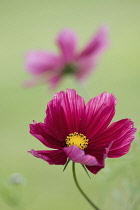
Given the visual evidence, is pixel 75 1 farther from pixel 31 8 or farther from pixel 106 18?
pixel 106 18

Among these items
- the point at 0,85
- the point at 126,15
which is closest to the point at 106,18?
the point at 126,15

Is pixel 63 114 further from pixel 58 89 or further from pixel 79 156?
pixel 58 89

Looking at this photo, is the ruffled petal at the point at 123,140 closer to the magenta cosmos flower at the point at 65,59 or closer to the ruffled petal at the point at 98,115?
the ruffled petal at the point at 98,115

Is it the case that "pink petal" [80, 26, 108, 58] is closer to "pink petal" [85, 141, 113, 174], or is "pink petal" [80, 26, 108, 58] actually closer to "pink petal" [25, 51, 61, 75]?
"pink petal" [25, 51, 61, 75]

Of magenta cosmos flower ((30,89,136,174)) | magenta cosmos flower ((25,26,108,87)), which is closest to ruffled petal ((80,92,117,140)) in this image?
magenta cosmos flower ((30,89,136,174))

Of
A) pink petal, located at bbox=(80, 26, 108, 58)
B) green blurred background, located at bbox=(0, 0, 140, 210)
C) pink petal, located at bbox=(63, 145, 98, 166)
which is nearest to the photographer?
pink petal, located at bbox=(63, 145, 98, 166)

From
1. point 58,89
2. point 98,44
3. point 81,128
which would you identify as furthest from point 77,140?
point 58,89
